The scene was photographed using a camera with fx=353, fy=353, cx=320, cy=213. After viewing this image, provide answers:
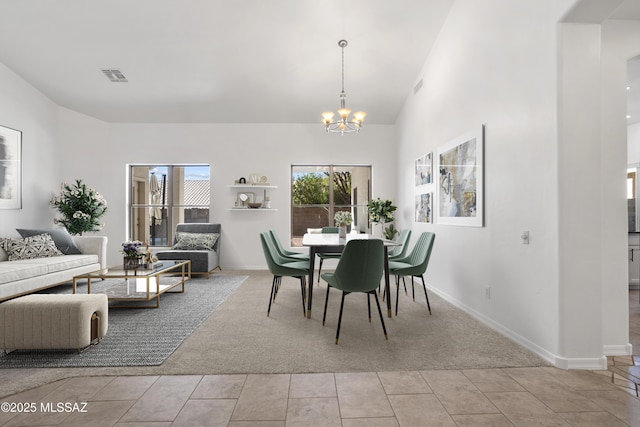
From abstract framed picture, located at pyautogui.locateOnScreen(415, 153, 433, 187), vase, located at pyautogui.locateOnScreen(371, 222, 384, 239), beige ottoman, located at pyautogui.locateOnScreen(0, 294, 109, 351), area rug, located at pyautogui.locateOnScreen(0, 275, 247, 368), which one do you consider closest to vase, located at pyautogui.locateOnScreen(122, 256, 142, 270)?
area rug, located at pyautogui.locateOnScreen(0, 275, 247, 368)

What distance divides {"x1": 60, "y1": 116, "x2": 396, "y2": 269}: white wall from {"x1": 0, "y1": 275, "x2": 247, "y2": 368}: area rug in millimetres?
2202

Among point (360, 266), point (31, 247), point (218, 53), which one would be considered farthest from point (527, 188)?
point (31, 247)

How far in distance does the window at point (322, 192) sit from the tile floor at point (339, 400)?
502cm

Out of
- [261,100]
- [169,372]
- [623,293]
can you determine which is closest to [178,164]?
[261,100]

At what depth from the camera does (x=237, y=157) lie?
7.03 m

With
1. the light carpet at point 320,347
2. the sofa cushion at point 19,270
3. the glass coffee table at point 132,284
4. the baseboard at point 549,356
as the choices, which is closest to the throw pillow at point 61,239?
the glass coffee table at point 132,284

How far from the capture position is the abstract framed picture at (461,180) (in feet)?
11.9

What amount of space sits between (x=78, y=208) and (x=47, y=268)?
187 centimetres

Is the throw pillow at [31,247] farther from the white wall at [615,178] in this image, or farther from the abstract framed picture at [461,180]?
the white wall at [615,178]

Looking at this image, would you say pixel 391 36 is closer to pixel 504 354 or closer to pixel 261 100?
pixel 261 100

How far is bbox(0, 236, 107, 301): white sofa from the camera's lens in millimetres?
3902

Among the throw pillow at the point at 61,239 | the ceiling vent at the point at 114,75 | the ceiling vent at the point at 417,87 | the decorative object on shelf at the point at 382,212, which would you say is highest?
the ceiling vent at the point at 114,75

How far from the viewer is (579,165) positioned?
2.51 m

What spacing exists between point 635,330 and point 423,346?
2.16 m
